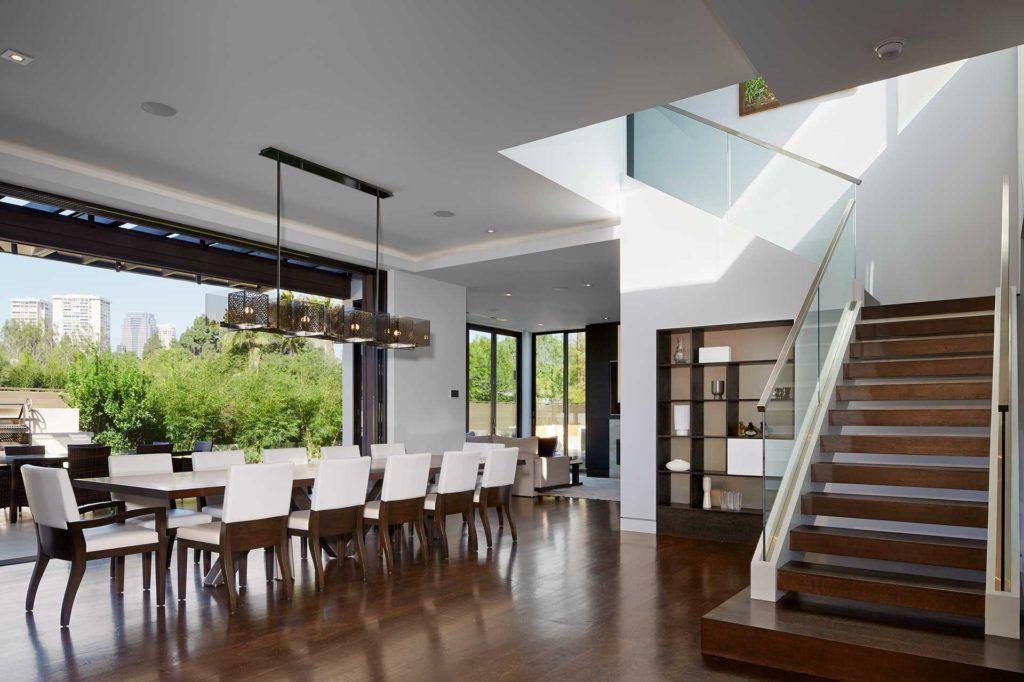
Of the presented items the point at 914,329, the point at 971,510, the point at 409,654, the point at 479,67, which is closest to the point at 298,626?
the point at 409,654

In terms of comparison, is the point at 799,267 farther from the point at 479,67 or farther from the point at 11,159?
the point at 11,159

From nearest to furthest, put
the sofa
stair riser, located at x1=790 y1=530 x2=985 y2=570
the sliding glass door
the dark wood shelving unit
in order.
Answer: stair riser, located at x1=790 y1=530 x2=985 y2=570, the dark wood shelving unit, the sofa, the sliding glass door

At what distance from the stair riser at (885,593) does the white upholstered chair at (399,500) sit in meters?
2.80

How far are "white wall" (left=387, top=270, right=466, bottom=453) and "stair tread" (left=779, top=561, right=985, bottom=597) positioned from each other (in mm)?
5882

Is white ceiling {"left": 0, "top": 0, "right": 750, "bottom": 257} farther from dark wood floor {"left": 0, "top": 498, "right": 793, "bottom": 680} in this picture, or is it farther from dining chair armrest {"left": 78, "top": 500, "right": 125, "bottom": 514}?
dark wood floor {"left": 0, "top": 498, "right": 793, "bottom": 680}

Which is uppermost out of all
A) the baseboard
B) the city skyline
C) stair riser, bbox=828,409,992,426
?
the city skyline

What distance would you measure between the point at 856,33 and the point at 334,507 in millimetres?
4262

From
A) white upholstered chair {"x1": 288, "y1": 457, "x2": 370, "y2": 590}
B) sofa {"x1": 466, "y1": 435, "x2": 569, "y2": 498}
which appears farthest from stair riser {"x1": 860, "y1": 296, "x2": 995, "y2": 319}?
sofa {"x1": 466, "y1": 435, "x2": 569, "y2": 498}

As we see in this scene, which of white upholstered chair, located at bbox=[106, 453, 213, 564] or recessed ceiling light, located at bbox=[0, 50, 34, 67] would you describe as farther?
white upholstered chair, located at bbox=[106, 453, 213, 564]

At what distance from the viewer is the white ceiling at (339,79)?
370 cm

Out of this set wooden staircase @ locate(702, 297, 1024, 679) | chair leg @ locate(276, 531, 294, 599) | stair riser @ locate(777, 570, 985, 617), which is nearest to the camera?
wooden staircase @ locate(702, 297, 1024, 679)

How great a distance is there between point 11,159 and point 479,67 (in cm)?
391

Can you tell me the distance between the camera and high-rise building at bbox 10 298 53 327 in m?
6.82

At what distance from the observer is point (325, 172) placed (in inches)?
242
